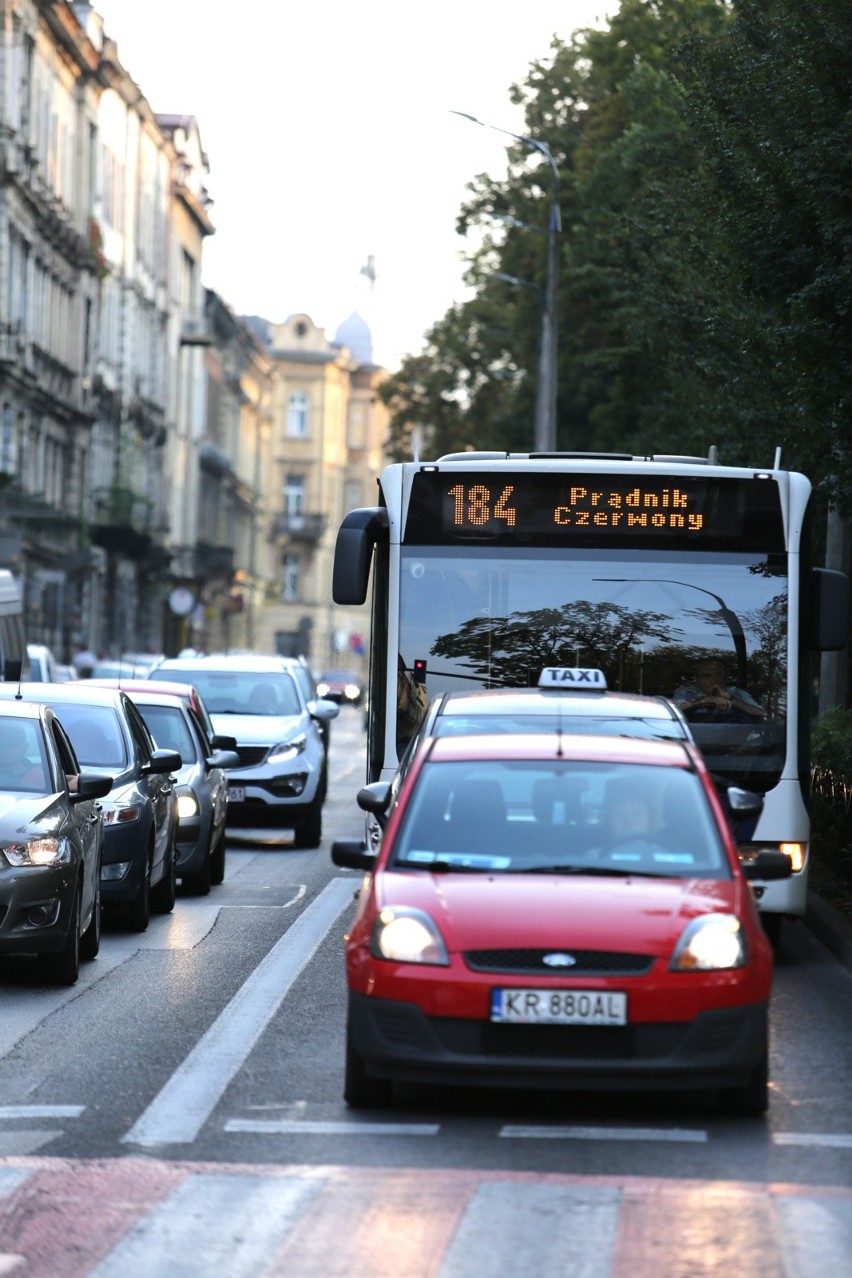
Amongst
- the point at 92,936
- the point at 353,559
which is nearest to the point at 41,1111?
the point at 353,559

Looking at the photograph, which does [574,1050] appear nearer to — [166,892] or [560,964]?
[560,964]

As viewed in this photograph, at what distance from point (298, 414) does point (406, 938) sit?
124303 mm

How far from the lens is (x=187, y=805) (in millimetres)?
19250

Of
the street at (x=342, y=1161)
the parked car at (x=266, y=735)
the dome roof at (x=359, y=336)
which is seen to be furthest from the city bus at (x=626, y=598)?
the dome roof at (x=359, y=336)

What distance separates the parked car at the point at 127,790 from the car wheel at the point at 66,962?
223 centimetres

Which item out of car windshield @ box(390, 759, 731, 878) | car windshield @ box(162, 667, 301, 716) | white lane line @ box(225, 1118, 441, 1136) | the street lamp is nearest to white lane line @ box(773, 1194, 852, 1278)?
white lane line @ box(225, 1118, 441, 1136)

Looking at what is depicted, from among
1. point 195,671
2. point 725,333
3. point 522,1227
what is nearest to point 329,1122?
point 522,1227

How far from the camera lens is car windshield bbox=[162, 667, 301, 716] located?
1053 inches

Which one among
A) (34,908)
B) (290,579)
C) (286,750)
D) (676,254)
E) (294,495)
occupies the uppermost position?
(294,495)

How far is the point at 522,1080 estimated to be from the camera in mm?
9094

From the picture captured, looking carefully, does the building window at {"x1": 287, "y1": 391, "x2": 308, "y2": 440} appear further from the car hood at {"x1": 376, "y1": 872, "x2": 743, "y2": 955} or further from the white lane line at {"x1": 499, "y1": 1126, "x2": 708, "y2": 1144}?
the white lane line at {"x1": 499, "y1": 1126, "x2": 708, "y2": 1144}

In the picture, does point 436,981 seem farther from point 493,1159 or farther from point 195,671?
point 195,671

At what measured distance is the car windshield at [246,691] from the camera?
87.8 ft

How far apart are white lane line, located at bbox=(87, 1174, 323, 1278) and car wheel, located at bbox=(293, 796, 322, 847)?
16.7 m
